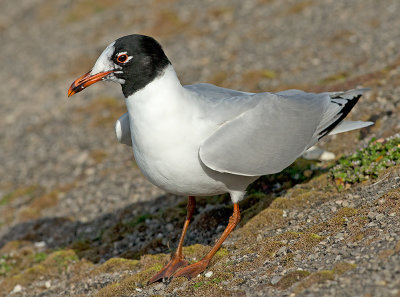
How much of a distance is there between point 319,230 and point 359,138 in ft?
10.8

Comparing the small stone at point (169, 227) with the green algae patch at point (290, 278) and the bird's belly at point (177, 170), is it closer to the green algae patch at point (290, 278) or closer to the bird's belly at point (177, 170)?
the bird's belly at point (177, 170)

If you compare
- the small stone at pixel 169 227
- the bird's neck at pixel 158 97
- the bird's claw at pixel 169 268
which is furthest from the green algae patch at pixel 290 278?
the small stone at pixel 169 227

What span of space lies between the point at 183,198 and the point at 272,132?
3176mm

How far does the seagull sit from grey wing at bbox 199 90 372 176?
1 centimetres

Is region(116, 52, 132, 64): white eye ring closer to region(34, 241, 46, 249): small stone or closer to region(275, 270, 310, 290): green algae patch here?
region(275, 270, 310, 290): green algae patch

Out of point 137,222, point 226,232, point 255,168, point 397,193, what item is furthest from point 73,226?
point 397,193

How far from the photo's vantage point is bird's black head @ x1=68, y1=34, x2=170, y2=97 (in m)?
6.05

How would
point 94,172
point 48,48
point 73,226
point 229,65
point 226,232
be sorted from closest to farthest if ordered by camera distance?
point 226,232 → point 73,226 → point 94,172 → point 229,65 → point 48,48

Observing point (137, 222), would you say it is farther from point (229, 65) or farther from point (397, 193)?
point (229, 65)

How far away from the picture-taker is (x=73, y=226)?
10289 mm

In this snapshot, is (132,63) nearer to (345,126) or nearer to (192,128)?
(192,128)

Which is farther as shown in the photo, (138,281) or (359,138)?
(359,138)

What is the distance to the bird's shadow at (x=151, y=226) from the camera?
8.11 meters

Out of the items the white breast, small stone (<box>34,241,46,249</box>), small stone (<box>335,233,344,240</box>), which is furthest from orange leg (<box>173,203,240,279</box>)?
small stone (<box>34,241,46,249</box>)
